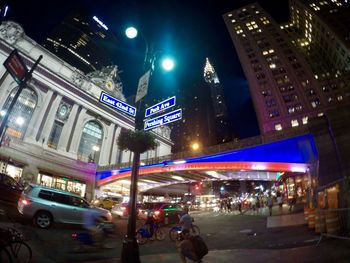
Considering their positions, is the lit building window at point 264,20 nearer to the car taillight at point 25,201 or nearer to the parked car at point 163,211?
the parked car at point 163,211

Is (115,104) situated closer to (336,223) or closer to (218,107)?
(336,223)

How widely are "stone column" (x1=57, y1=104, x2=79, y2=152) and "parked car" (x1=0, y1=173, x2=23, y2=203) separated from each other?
110 ft

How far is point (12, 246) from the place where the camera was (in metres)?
5.26

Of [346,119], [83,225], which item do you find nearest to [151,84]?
[83,225]

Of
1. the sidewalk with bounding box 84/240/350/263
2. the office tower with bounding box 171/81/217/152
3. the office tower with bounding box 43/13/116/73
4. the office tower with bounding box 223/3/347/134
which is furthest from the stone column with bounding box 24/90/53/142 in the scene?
the office tower with bounding box 171/81/217/152

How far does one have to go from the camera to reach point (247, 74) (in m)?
81.4

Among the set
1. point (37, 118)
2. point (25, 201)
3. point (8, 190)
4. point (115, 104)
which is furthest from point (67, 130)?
point (115, 104)

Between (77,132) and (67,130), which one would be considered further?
(77,132)

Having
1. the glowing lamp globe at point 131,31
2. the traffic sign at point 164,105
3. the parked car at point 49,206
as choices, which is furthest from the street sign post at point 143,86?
the parked car at point 49,206

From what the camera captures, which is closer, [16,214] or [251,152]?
[16,214]

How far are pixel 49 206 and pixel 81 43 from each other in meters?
111

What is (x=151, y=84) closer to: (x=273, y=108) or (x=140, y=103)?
(x=140, y=103)

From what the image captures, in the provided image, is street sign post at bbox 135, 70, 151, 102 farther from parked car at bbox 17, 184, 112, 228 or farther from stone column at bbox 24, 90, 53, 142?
stone column at bbox 24, 90, 53, 142

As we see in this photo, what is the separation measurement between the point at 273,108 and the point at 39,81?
6021 centimetres
